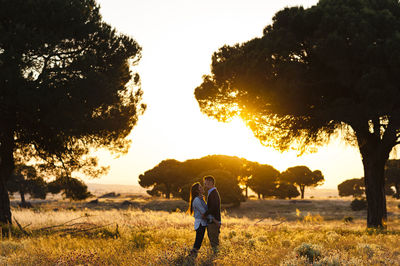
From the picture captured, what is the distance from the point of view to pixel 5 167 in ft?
49.0

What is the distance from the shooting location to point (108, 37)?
50.6 ft

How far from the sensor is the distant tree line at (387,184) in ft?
185

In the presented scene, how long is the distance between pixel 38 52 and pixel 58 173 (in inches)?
253

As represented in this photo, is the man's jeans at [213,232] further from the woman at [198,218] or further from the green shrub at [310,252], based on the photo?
the green shrub at [310,252]

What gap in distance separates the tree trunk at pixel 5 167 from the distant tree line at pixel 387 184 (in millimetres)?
52552

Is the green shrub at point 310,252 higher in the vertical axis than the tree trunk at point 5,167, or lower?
lower

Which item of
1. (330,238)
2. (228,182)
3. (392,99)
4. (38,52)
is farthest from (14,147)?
(228,182)

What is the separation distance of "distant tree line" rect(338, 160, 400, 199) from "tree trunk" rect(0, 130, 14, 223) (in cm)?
5255

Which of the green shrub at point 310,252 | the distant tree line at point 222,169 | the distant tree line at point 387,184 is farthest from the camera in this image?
the distant tree line at point 222,169

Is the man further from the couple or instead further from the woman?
the woman

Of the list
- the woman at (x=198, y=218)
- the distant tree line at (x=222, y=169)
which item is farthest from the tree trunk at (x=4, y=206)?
the distant tree line at (x=222, y=169)

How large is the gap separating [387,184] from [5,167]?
66.5 metres

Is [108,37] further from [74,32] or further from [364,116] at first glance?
[364,116]

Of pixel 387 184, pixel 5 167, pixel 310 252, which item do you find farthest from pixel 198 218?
pixel 387 184
